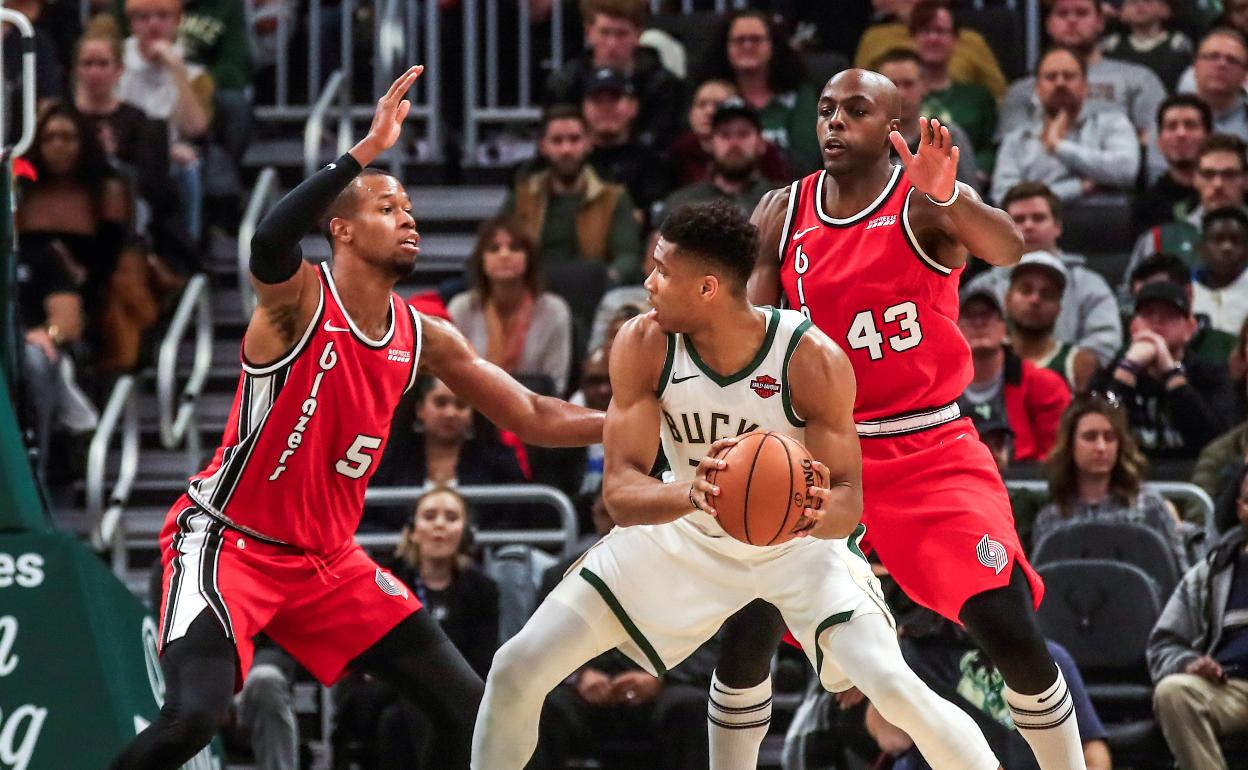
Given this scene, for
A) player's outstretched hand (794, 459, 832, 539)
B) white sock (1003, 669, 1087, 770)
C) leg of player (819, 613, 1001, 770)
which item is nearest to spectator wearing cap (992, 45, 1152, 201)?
white sock (1003, 669, 1087, 770)

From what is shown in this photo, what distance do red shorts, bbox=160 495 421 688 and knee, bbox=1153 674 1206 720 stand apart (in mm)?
3183

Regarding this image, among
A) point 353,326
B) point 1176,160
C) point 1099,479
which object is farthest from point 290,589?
point 1176,160

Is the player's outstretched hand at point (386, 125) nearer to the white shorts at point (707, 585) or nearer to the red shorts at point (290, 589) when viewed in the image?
the red shorts at point (290, 589)

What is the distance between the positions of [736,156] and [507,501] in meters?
2.35

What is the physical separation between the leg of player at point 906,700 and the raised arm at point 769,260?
4.14 ft

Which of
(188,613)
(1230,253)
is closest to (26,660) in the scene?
(188,613)

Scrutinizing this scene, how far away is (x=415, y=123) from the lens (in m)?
13.1

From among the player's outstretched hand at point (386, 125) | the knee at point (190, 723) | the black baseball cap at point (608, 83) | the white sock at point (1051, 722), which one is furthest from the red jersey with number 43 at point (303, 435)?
the black baseball cap at point (608, 83)

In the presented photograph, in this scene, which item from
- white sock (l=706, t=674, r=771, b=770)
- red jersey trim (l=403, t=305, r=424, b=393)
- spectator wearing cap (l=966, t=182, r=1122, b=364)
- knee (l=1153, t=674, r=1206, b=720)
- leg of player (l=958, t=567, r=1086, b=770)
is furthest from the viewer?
spectator wearing cap (l=966, t=182, r=1122, b=364)

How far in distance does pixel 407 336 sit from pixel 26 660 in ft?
6.58

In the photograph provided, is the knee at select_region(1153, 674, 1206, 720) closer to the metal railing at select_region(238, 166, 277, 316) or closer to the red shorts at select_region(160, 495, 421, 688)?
the red shorts at select_region(160, 495, 421, 688)

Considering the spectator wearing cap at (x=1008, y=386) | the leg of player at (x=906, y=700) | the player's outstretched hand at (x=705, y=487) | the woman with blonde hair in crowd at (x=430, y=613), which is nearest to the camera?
the player's outstretched hand at (x=705, y=487)

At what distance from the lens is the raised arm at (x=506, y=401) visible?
678cm

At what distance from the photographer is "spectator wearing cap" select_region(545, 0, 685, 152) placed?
1195cm
